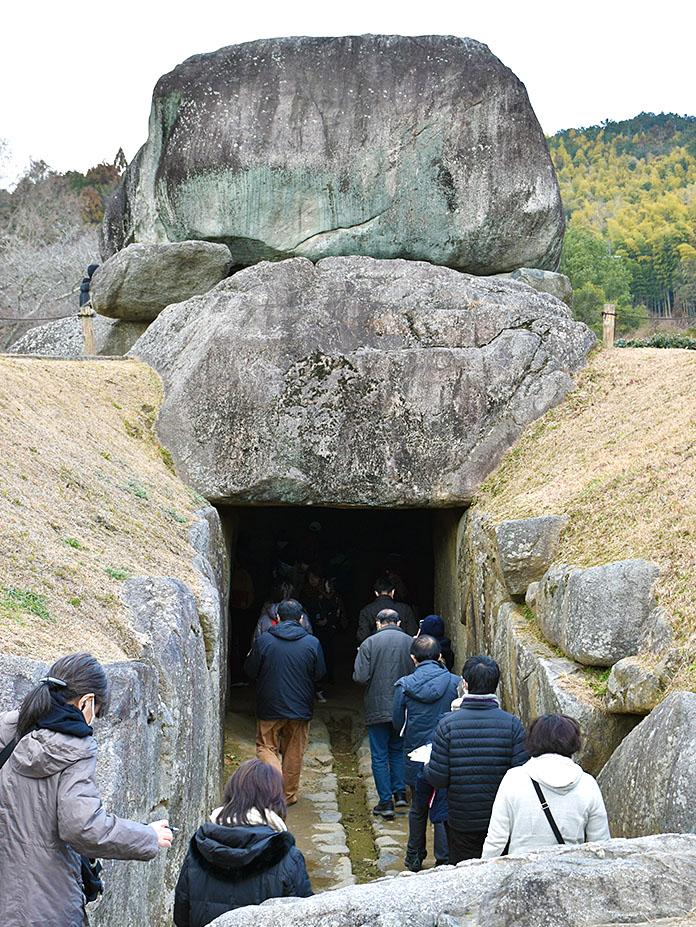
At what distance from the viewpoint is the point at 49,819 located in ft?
11.6

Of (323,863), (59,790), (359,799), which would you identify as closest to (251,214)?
(359,799)

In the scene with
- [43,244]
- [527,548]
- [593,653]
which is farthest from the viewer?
[43,244]

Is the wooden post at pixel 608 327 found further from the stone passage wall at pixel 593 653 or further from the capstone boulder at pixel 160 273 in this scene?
the capstone boulder at pixel 160 273

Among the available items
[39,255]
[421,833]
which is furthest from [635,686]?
[39,255]

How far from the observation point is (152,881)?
5.37 m

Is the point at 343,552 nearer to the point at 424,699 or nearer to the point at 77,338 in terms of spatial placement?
the point at 77,338

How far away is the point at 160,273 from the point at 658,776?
35.6ft

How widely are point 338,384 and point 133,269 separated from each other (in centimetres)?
442

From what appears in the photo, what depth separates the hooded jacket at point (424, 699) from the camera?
23.1 feet

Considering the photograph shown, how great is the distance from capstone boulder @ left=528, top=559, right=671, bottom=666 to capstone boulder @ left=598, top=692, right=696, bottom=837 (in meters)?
1.08

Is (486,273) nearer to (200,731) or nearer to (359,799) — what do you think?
(359,799)

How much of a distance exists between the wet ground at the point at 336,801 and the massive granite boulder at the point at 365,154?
6.49 meters

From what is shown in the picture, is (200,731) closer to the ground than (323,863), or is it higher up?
higher up

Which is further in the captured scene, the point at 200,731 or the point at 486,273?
the point at 486,273
